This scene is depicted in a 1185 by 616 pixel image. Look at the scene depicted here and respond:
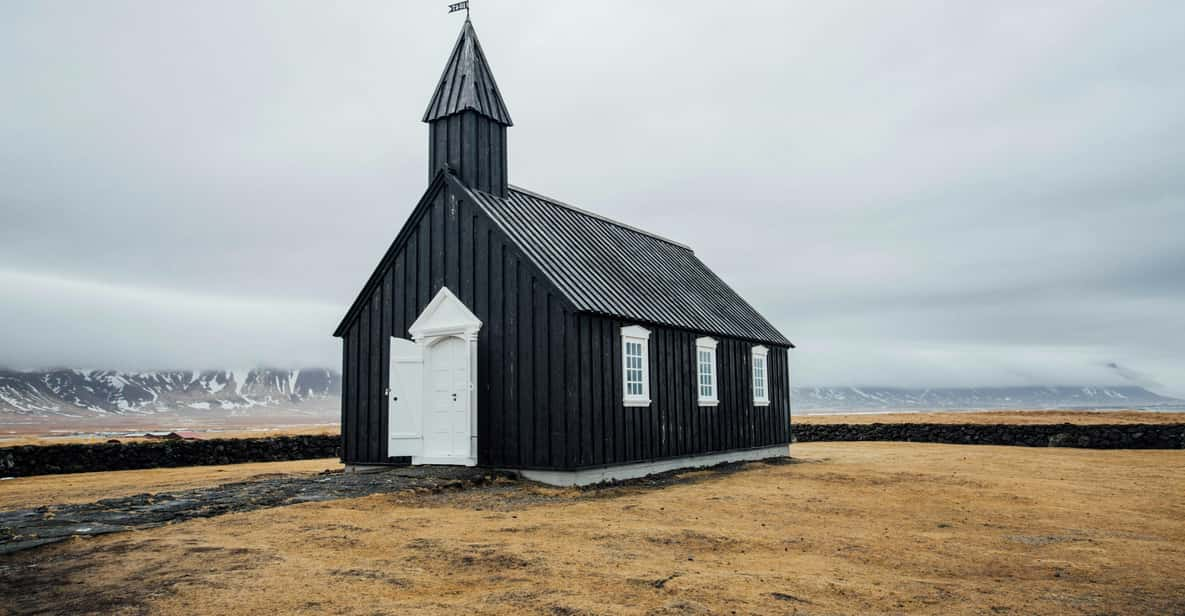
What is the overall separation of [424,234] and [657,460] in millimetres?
6611

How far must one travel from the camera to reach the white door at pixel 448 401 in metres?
14.7

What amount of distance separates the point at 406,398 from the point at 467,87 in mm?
6702

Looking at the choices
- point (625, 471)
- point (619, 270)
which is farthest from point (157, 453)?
point (625, 471)

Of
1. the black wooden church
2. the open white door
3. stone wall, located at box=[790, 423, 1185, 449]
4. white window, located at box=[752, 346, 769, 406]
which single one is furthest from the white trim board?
stone wall, located at box=[790, 423, 1185, 449]

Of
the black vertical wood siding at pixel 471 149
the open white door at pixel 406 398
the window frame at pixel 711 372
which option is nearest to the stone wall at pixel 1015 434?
the window frame at pixel 711 372

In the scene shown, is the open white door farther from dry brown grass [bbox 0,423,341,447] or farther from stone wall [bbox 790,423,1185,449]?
stone wall [bbox 790,423,1185,449]

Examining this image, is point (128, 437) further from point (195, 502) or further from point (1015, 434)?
point (1015, 434)

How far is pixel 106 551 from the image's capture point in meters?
7.77

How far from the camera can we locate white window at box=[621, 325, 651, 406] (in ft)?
50.1

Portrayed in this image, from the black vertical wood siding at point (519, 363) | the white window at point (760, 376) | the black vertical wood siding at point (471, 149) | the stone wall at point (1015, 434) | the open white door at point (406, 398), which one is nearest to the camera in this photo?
the black vertical wood siding at point (519, 363)

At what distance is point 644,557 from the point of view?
26.2 ft

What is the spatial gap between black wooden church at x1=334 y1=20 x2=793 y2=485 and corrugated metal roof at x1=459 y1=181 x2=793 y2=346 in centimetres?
7

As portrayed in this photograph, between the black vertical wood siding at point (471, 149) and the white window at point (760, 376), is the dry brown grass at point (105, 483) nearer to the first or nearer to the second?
the black vertical wood siding at point (471, 149)

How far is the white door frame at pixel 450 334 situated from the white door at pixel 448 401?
78mm
